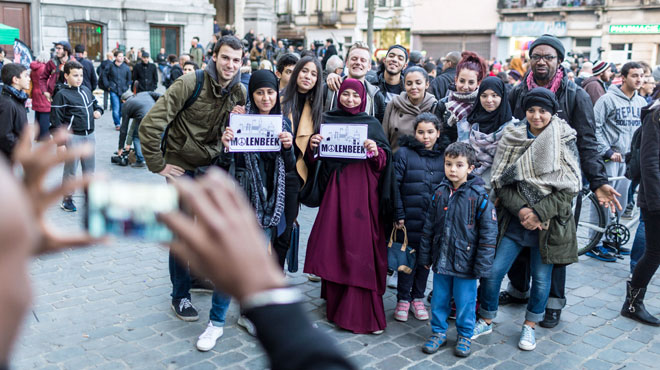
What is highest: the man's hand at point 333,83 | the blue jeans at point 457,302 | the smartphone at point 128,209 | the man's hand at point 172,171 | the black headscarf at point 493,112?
the man's hand at point 333,83

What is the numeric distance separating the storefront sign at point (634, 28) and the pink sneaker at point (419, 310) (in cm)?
3600

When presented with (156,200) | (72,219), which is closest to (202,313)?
(72,219)

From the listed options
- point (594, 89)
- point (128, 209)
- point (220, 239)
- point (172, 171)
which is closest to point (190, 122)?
point (172, 171)

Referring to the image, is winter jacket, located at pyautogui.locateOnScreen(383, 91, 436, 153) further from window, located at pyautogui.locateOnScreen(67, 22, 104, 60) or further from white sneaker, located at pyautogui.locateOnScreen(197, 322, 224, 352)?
window, located at pyautogui.locateOnScreen(67, 22, 104, 60)

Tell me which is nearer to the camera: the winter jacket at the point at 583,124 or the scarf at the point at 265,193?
the scarf at the point at 265,193

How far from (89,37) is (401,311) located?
86.9 ft

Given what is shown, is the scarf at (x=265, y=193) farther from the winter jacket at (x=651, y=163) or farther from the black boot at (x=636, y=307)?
the black boot at (x=636, y=307)

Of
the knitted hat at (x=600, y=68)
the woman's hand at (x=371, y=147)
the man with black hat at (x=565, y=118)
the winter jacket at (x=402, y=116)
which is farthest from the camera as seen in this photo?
the knitted hat at (x=600, y=68)

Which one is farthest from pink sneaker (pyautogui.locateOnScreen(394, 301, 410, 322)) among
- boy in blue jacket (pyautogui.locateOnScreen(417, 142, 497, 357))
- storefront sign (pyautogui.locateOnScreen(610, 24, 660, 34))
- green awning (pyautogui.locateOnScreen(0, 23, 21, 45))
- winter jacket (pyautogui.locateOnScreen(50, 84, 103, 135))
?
storefront sign (pyautogui.locateOnScreen(610, 24, 660, 34))

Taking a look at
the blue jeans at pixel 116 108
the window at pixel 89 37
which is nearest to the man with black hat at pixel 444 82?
the blue jeans at pixel 116 108

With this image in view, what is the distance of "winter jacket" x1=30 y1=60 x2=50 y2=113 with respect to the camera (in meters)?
11.5

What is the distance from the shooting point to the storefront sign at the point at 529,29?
39250mm

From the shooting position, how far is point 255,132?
473 centimetres

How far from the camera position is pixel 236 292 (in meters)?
1.11
